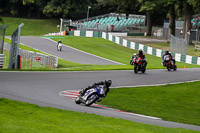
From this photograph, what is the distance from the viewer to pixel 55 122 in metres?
9.65

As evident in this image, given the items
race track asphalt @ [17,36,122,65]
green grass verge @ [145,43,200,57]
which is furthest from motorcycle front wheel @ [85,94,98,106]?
green grass verge @ [145,43,200,57]

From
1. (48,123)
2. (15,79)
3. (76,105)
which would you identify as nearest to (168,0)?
(15,79)

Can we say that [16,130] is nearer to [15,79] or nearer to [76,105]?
[76,105]

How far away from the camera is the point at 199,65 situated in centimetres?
3850

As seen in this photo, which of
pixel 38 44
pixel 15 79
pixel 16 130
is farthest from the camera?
pixel 38 44

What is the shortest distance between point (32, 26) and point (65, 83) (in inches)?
2389

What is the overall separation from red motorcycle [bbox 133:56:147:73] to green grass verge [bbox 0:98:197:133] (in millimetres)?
13536

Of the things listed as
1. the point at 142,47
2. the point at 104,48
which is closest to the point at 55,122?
the point at 142,47

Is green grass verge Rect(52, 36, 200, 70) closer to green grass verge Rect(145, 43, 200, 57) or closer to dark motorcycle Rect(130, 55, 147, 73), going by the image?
green grass verge Rect(145, 43, 200, 57)

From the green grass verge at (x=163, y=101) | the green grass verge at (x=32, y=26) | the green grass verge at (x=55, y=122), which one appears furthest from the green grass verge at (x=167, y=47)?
the green grass verge at (x=55, y=122)

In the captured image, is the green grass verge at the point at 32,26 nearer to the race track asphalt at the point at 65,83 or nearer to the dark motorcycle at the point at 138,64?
the dark motorcycle at the point at 138,64

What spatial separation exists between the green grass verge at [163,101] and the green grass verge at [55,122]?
128 inches

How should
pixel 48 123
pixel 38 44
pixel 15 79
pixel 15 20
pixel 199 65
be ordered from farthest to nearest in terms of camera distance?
pixel 15 20 < pixel 38 44 < pixel 199 65 < pixel 15 79 < pixel 48 123

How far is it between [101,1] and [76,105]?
71.8 meters
